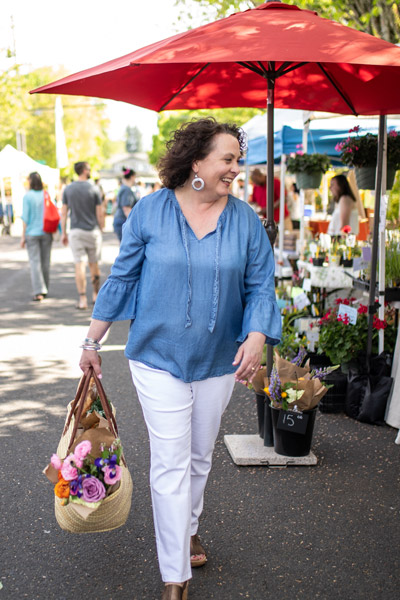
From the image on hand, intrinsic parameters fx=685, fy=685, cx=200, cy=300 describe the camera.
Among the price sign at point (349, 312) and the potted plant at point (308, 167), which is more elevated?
the potted plant at point (308, 167)

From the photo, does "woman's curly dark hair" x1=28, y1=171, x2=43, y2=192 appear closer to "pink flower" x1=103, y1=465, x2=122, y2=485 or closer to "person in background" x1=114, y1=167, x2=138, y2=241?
"person in background" x1=114, y1=167, x2=138, y2=241

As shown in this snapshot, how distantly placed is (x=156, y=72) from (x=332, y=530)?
2847mm

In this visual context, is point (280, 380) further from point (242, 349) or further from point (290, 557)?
point (242, 349)

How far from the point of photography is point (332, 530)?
11.6 ft

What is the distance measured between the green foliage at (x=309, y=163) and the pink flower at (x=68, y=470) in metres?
5.95

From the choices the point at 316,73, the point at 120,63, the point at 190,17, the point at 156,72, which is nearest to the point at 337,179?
the point at 316,73

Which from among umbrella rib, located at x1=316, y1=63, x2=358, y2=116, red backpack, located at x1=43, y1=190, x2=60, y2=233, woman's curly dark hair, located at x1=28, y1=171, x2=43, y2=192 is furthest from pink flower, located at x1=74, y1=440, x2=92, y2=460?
woman's curly dark hair, located at x1=28, y1=171, x2=43, y2=192

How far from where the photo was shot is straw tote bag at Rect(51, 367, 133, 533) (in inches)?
107

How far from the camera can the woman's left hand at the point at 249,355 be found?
2.74m

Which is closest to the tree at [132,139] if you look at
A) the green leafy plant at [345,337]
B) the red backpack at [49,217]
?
the red backpack at [49,217]

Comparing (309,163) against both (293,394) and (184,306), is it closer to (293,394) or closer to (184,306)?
(293,394)

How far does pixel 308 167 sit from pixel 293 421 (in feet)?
14.5

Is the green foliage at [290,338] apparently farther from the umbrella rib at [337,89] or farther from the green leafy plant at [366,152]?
the umbrella rib at [337,89]

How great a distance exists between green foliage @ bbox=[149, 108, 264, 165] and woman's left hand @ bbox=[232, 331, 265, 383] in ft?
2.95
